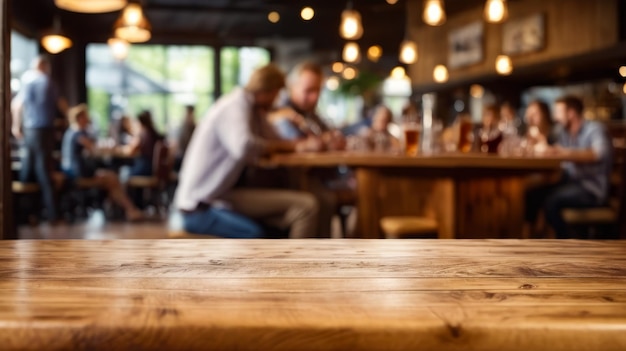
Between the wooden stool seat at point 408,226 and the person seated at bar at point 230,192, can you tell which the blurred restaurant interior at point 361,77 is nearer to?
the wooden stool seat at point 408,226

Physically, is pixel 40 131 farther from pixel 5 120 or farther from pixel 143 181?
pixel 5 120

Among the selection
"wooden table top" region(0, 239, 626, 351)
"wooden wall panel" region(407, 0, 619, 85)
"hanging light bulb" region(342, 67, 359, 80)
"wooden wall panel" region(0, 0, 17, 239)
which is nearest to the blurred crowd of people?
"wooden wall panel" region(0, 0, 17, 239)

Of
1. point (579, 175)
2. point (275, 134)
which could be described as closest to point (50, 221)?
point (275, 134)

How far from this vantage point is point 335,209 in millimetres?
4914

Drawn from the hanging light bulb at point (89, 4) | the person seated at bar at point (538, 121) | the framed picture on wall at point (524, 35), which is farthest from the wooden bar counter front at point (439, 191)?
the framed picture on wall at point (524, 35)

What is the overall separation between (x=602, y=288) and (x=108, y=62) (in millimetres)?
15957

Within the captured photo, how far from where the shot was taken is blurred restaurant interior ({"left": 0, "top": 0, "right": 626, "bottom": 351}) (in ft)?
2.43

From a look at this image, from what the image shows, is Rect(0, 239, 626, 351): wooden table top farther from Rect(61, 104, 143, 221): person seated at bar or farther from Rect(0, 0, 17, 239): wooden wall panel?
Rect(61, 104, 143, 221): person seated at bar

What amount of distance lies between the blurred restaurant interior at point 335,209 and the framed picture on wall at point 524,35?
32 mm

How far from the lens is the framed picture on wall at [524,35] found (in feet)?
33.1

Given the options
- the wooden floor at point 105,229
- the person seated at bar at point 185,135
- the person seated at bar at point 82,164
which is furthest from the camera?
the person seated at bar at point 185,135

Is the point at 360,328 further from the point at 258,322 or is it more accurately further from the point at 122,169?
the point at 122,169

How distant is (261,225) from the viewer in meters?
3.41

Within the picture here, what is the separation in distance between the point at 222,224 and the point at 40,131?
472cm
